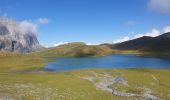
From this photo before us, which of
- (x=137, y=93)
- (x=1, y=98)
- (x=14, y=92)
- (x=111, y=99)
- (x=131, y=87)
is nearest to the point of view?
(x=1, y=98)

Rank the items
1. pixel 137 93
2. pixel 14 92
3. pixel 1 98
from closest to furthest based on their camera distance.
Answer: pixel 1 98, pixel 14 92, pixel 137 93

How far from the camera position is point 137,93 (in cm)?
5419

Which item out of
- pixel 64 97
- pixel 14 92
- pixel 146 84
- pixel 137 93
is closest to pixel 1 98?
pixel 14 92

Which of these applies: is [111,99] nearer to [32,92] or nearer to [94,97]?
[94,97]

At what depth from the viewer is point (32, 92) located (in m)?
49.6

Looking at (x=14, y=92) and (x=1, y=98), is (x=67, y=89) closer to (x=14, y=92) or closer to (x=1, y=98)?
(x=14, y=92)

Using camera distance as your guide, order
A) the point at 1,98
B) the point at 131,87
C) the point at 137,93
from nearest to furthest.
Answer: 1. the point at 1,98
2. the point at 137,93
3. the point at 131,87

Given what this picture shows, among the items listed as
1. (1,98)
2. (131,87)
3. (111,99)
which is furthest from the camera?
(131,87)

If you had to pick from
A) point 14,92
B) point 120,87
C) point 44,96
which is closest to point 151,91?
point 120,87

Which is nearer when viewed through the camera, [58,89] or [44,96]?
[44,96]

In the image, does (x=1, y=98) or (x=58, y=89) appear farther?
(x=58, y=89)

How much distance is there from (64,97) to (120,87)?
18.8 metres

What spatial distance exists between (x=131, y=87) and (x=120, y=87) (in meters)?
2.52

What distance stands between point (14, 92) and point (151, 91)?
28.2 m
